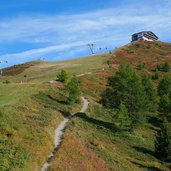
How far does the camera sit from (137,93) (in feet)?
246

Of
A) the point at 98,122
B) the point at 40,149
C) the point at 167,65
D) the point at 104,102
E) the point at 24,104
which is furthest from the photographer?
the point at 167,65

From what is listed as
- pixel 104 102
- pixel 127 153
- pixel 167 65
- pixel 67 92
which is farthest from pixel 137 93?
pixel 167 65

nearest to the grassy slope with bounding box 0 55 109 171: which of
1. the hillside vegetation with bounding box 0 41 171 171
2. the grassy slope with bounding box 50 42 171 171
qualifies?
the hillside vegetation with bounding box 0 41 171 171

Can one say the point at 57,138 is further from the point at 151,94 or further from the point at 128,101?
the point at 151,94

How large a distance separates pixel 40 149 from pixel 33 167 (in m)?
4.52

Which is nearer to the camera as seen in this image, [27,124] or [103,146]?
[27,124]

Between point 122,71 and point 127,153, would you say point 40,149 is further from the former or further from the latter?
point 122,71

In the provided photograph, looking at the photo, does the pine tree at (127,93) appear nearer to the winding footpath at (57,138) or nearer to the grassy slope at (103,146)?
the grassy slope at (103,146)

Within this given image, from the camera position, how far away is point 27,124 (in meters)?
50.0

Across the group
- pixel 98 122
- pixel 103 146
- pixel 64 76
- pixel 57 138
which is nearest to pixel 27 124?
pixel 57 138

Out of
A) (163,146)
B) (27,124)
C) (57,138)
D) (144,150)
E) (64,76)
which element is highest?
(64,76)

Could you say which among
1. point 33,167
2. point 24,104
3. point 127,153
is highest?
point 24,104

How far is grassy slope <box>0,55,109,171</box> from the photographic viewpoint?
131 ft

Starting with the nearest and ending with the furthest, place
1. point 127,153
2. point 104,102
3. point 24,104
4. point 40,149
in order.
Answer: point 40,149 < point 127,153 < point 24,104 < point 104,102
